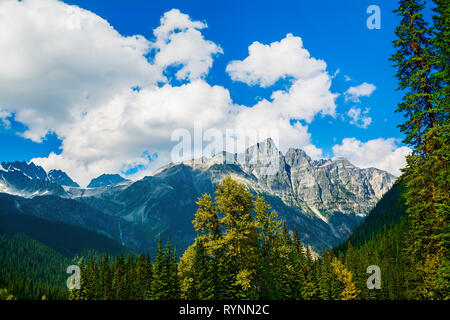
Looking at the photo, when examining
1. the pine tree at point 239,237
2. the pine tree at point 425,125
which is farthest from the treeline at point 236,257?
the pine tree at point 425,125

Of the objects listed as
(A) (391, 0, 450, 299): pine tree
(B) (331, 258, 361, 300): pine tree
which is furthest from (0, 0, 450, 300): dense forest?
(B) (331, 258, 361, 300): pine tree

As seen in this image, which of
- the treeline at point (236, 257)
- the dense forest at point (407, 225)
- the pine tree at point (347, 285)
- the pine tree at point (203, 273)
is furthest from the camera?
the pine tree at point (347, 285)

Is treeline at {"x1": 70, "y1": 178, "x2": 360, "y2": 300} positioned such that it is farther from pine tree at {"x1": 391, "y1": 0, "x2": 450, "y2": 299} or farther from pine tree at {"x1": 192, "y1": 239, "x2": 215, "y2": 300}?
pine tree at {"x1": 391, "y1": 0, "x2": 450, "y2": 299}

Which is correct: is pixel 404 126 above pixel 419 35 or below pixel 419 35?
below

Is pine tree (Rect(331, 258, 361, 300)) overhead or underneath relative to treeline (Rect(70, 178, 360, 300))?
underneath

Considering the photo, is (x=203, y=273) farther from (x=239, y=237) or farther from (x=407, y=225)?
(x=407, y=225)

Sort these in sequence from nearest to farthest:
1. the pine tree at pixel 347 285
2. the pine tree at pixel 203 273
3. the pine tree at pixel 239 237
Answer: the pine tree at pixel 239 237
the pine tree at pixel 203 273
the pine tree at pixel 347 285

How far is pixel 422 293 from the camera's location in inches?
838

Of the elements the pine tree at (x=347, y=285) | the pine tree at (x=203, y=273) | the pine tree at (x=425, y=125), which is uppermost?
the pine tree at (x=425, y=125)

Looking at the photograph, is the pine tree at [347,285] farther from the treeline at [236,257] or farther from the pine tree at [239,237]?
the pine tree at [239,237]

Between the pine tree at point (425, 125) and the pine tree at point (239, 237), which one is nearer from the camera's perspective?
the pine tree at point (425, 125)
